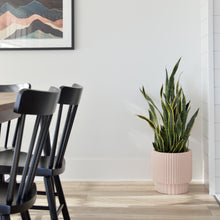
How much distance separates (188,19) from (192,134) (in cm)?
100

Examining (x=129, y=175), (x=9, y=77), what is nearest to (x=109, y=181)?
(x=129, y=175)

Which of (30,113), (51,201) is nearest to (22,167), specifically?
(51,201)

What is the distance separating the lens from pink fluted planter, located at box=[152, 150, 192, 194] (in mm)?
2453

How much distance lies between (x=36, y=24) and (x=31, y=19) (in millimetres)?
60

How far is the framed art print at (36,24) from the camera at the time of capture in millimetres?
2791

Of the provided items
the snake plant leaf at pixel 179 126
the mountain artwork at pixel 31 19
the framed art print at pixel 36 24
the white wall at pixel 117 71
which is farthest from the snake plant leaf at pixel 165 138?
the mountain artwork at pixel 31 19

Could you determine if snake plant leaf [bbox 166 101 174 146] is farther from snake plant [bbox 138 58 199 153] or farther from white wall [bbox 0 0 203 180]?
white wall [bbox 0 0 203 180]

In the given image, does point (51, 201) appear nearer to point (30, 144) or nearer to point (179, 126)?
point (30, 144)

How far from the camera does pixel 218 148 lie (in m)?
2.50

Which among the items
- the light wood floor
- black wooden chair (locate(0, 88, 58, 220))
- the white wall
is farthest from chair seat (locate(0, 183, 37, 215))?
the white wall

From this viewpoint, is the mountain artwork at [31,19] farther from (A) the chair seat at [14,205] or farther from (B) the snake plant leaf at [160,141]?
(A) the chair seat at [14,205]

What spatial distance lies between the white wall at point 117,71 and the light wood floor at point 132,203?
0.70 feet

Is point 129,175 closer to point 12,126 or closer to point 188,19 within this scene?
point 12,126

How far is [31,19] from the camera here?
9.18 feet
